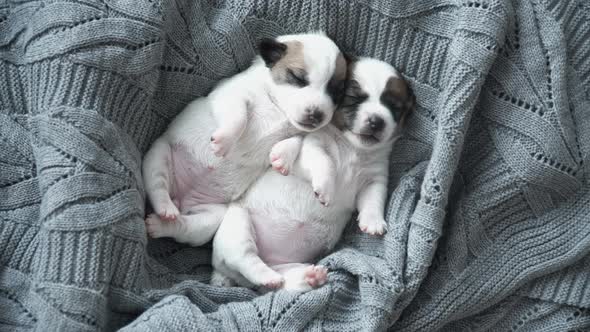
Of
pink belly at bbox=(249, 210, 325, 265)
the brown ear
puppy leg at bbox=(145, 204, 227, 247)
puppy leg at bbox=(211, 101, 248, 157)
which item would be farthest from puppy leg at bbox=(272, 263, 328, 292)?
the brown ear

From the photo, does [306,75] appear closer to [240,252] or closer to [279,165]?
[279,165]

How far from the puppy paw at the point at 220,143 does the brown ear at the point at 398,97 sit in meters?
0.41

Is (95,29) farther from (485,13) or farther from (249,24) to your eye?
(485,13)

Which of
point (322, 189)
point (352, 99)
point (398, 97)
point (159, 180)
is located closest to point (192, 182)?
point (159, 180)

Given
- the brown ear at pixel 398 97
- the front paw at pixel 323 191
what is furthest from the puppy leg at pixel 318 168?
the brown ear at pixel 398 97

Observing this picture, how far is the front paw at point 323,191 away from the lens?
1.62 metres

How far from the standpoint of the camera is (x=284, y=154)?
1.66 m

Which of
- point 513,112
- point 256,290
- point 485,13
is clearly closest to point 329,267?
point 256,290

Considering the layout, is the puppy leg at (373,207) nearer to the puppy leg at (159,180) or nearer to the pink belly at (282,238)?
the pink belly at (282,238)

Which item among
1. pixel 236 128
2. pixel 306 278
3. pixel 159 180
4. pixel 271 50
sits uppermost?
pixel 271 50

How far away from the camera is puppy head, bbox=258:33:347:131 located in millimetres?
1673

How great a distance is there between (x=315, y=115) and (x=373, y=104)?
16cm

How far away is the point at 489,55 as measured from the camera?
1540 mm

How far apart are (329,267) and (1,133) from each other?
2.71 ft
